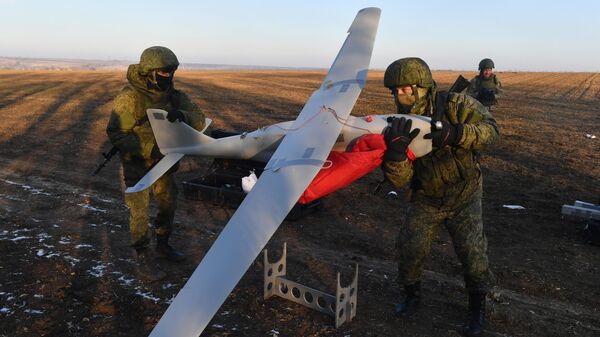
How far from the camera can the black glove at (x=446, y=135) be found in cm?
429

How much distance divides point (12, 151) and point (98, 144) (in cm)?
239

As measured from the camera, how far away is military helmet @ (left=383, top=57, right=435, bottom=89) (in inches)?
178

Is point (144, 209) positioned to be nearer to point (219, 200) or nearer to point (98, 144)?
point (219, 200)

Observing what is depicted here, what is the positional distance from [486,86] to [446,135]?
10563mm

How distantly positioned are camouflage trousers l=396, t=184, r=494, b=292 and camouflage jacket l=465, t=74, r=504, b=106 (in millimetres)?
9391

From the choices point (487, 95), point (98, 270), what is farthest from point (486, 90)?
point (98, 270)

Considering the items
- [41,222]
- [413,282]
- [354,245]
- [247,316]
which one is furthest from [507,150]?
[41,222]

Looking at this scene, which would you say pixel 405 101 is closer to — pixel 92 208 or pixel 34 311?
pixel 34 311

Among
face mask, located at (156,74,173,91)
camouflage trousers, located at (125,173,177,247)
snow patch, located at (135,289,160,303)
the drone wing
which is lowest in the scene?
snow patch, located at (135,289,160,303)

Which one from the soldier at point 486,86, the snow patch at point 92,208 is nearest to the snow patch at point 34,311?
the snow patch at point 92,208

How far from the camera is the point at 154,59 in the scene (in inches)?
227

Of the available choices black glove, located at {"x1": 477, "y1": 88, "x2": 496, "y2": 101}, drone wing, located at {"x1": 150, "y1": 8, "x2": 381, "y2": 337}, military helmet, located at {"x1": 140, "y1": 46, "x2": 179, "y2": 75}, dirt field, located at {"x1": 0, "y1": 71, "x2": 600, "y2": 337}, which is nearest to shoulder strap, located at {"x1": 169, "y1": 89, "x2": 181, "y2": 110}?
military helmet, located at {"x1": 140, "y1": 46, "x2": 179, "y2": 75}

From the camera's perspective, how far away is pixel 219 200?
347 inches

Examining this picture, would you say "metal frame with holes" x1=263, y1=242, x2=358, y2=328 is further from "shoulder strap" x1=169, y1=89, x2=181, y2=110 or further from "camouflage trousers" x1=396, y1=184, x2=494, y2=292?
"shoulder strap" x1=169, y1=89, x2=181, y2=110
